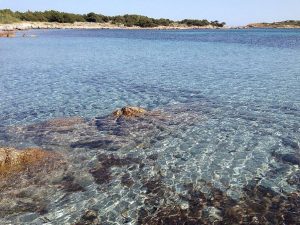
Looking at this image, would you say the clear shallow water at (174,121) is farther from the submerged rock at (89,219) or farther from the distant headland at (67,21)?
the distant headland at (67,21)

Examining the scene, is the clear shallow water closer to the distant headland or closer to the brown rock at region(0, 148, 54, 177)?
the brown rock at region(0, 148, 54, 177)

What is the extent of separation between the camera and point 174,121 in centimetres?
1952

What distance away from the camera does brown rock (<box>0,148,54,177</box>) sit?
1392 centimetres

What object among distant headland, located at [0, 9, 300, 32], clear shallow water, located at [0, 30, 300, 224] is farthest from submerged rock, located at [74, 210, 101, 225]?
distant headland, located at [0, 9, 300, 32]

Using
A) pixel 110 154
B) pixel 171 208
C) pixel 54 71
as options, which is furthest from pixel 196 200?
pixel 54 71

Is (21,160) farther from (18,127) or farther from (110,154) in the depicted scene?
(18,127)

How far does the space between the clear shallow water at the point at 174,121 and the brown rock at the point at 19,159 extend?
114cm

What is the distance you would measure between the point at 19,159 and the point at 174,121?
27.6ft

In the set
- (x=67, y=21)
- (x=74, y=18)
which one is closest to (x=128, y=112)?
(x=67, y=21)

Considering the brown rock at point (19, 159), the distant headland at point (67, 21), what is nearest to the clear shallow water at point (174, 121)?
the brown rock at point (19, 159)

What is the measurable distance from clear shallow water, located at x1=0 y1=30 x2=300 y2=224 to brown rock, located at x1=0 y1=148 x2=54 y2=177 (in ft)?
3.73

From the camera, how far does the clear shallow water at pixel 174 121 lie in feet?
40.1

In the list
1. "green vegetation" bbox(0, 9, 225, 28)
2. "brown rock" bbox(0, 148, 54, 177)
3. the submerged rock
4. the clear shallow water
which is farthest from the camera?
"green vegetation" bbox(0, 9, 225, 28)

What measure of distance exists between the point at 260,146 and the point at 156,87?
14.1 m
